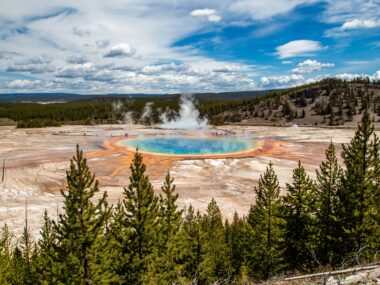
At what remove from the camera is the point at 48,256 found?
1483 centimetres

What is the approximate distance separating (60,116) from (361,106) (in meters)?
139

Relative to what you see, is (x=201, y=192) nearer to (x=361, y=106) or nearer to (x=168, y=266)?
(x=168, y=266)

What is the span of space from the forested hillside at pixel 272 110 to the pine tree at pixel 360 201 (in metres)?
111

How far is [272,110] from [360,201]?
136 metres

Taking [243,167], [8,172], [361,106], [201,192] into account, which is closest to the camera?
[201,192]

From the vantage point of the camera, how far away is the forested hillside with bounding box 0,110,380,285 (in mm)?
14297

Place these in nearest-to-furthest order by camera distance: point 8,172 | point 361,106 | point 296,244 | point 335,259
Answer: point 335,259
point 296,244
point 8,172
point 361,106

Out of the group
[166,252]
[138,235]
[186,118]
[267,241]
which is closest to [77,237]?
[138,235]

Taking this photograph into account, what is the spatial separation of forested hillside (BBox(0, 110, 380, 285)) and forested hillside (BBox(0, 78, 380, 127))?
111012 millimetres

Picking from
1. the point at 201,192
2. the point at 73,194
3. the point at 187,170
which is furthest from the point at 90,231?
the point at 187,170

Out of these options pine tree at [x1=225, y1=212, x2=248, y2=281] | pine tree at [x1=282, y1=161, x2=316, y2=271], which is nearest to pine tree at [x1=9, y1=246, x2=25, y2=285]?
pine tree at [x1=225, y1=212, x2=248, y2=281]

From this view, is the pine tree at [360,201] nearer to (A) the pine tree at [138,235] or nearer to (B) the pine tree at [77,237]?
(A) the pine tree at [138,235]

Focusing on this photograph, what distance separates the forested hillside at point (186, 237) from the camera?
14.3m

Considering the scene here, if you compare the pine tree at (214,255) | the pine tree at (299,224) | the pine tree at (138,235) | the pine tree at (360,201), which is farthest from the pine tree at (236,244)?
the pine tree at (138,235)
